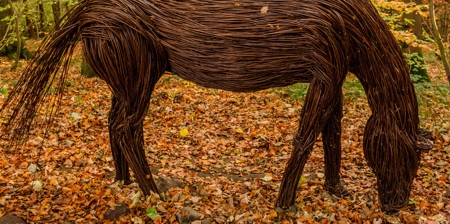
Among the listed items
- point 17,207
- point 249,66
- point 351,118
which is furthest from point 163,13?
point 351,118

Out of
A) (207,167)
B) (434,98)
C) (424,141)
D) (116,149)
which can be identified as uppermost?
(424,141)

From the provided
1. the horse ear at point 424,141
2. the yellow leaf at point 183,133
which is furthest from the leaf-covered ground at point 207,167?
the horse ear at point 424,141

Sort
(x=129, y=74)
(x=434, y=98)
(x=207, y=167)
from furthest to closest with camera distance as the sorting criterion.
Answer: (x=434, y=98), (x=207, y=167), (x=129, y=74)

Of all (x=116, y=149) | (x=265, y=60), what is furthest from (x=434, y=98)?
(x=116, y=149)

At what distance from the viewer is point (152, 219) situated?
317cm

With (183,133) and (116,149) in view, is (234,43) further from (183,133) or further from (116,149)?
(183,133)

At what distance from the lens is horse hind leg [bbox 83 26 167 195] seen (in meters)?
3.16

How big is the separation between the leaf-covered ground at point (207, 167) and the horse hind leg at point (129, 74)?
404mm

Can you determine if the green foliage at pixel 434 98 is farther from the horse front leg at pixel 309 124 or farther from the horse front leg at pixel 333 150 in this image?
the horse front leg at pixel 309 124

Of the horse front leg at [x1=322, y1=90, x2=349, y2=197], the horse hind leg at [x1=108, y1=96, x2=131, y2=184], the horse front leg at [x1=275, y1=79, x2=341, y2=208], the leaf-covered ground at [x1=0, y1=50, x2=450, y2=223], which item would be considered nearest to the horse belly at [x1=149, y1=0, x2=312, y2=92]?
the horse front leg at [x1=275, y1=79, x2=341, y2=208]

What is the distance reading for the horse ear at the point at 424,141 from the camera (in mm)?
2863

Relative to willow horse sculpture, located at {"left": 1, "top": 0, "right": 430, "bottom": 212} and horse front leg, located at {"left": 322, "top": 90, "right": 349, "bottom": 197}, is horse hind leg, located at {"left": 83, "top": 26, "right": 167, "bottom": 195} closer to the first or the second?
willow horse sculpture, located at {"left": 1, "top": 0, "right": 430, "bottom": 212}

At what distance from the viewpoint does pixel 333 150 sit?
343 cm

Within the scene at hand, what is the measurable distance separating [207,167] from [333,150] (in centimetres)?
158
